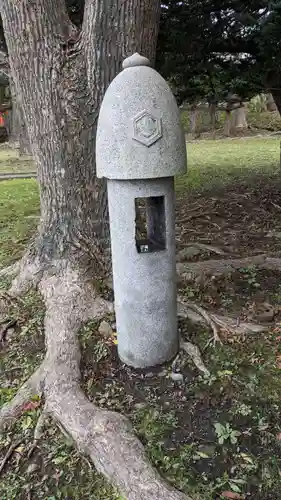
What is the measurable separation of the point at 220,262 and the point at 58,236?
1.78 meters

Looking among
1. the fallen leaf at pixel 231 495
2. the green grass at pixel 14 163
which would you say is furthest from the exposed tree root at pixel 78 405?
the green grass at pixel 14 163

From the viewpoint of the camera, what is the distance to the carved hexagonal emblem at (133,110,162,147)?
2.66m

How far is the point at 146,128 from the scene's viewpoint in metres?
2.68

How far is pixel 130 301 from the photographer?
3.13m

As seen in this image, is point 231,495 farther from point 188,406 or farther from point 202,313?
point 202,313

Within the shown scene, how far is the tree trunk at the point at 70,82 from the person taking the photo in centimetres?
379

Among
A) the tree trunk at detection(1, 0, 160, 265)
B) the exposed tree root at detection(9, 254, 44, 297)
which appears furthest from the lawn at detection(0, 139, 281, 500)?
the tree trunk at detection(1, 0, 160, 265)

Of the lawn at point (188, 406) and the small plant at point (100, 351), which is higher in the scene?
the small plant at point (100, 351)

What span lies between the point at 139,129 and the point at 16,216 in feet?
19.4

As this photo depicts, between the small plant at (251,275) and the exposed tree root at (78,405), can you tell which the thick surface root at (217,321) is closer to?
the exposed tree root at (78,405)

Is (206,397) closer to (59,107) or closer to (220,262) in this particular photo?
(220,262)

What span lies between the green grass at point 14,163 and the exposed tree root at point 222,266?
36.1ft

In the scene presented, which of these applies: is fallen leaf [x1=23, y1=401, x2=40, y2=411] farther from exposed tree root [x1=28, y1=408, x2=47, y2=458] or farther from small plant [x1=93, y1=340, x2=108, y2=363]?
small plant [x1=93, y1=340, x2=108, y2=363]

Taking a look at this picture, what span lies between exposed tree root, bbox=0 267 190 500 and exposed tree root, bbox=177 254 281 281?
3.39ft
